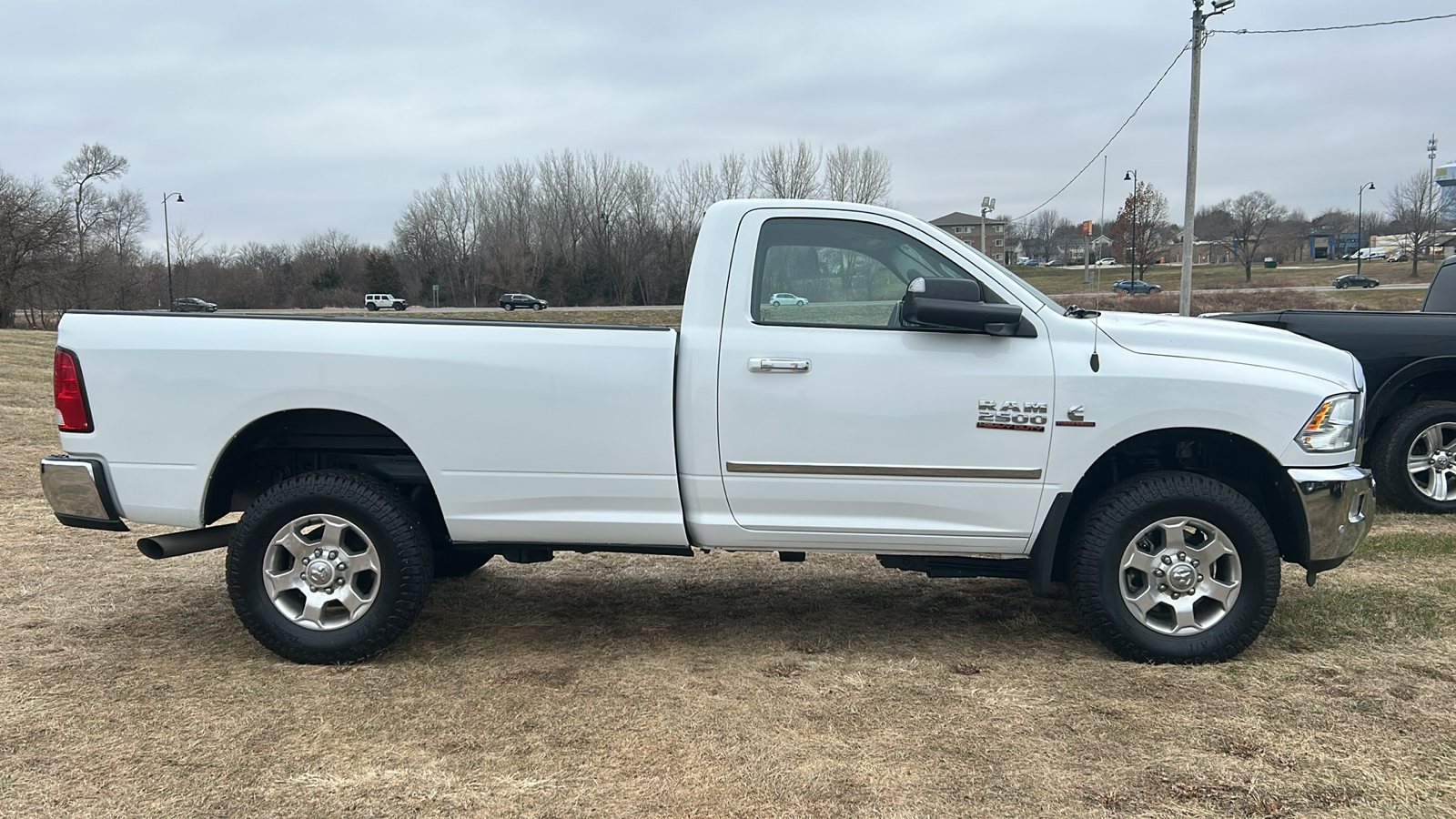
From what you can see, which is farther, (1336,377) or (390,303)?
(390,303)

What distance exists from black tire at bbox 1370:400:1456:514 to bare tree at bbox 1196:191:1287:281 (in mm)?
60320

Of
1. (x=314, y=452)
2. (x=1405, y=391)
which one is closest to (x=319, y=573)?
(x=314, y=452)

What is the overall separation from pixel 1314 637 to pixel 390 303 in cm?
4817

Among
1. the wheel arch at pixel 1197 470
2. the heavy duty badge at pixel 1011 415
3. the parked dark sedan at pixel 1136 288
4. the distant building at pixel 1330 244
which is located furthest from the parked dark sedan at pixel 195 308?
the distant building at pixel 1330 244

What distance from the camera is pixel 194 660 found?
4.14m

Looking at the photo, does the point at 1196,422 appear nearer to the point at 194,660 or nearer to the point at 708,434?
the point at 708,434

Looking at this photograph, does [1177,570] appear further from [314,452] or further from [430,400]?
[314,452]

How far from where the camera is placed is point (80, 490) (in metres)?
4.03

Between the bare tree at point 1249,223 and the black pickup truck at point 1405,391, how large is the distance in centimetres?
6030

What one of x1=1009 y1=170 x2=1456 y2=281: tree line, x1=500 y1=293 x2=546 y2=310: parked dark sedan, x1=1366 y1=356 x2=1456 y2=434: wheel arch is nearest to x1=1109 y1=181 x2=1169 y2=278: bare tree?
x1=1009 y1=170 x2=1456 y2=281: tree line

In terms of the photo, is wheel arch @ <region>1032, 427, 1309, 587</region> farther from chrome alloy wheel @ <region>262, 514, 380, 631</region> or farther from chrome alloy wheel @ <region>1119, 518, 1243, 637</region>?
chrome alloy wheel @ <region>262, 514, 380, 631</region>

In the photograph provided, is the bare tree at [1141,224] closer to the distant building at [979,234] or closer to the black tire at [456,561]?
the distant building at [979,234]

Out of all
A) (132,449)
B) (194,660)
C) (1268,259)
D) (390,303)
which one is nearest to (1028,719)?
(194,660)

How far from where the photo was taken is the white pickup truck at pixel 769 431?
12.9ft
